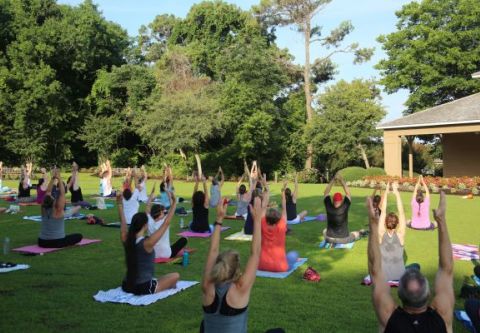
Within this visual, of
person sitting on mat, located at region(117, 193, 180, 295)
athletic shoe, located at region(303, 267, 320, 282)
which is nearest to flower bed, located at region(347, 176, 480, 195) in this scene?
athletic shoe, located at region(303, 267, 320, 282)

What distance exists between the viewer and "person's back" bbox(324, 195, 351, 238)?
392 inches

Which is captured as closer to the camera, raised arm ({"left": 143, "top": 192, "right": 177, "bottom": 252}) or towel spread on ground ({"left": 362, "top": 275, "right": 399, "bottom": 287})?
raised arm ({"left": 143, "top": 192, "right": 177, "bottom": 252})

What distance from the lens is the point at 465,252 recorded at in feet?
31.5

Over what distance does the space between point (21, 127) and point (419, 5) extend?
30.7 metres

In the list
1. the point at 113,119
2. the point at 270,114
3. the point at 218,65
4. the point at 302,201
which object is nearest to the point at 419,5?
the point at 270,114

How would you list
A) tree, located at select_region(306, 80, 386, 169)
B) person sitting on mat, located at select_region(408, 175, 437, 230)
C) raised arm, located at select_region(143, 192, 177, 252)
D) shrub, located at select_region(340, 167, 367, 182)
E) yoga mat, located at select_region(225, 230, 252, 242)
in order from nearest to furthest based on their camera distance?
raised arm, located at select_region(143, 192, 177, 252)
yoga mat, located at select_region(225, 230, 252, 242)
person sitting on mat, located at select_region(408, 175, 437, 230)
shrub, located at select_region(340, 167, 367, 182)
tree, located at select_region(306, 80, 386, 169)

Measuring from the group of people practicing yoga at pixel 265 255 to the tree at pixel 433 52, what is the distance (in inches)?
951

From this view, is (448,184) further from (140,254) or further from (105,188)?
(140,254)

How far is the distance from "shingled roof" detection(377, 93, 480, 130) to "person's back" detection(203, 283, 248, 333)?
2296 cm

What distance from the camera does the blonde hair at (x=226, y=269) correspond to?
3795 mm

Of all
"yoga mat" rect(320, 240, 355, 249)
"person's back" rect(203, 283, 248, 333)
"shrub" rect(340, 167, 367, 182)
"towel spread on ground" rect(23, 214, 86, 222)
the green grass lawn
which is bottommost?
the green grass lawn

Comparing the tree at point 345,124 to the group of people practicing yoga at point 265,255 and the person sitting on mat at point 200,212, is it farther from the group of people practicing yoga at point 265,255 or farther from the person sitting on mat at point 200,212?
the person sitting on mat at point 200,212

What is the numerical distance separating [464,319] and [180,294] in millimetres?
3612

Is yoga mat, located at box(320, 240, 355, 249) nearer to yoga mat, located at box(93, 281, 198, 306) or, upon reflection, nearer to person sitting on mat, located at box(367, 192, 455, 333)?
yoga mat, located at box(93, 281, 198, 306)
